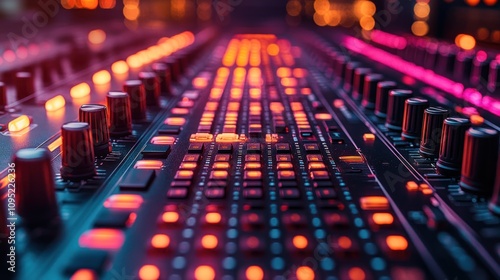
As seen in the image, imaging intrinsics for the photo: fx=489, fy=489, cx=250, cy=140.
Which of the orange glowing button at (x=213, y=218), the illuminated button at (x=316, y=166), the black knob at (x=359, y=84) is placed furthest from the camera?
the black knob at (x=359, y=84)

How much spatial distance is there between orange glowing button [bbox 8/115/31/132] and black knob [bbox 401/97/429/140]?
2.98 ft

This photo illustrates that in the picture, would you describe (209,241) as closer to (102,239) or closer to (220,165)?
(102,239)

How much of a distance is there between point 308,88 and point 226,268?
1244 millimetres

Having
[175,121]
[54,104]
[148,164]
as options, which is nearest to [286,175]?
[148,164]

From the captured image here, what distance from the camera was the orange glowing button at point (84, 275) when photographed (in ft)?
1.89

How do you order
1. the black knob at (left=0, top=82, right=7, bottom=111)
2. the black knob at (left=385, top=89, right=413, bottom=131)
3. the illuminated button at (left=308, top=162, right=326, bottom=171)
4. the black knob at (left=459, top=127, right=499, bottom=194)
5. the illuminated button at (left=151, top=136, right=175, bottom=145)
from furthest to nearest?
the black knob at (left=0, top=82, right=7, bottom=111), the black knob at (left=385, top=89, right=413, bottom=131), the illuminated button at (left=151, top=136, right=175, bottom=145), the illuminated button at (left=308, top=162, right=326, bottom=171), the black knob at (left=459, top=127, right=499, bottom=194)

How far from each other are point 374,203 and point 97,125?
1.87ft

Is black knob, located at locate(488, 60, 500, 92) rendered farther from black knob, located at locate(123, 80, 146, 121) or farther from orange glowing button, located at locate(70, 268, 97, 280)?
orange glowing button, located at locate(70, 268, 97, 280)

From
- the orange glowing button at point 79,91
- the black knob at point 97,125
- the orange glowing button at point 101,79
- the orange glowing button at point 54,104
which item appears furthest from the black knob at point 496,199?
the orange glowing button at point 101,79

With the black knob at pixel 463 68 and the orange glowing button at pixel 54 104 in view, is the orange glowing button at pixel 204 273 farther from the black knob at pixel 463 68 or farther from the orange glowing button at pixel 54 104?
the black knob at pixel 463 68

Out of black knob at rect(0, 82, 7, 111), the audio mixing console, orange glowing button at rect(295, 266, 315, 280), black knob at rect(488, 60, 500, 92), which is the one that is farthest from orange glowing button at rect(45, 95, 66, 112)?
black knob at rect(488, 60, 500, 92)

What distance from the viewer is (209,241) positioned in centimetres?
66

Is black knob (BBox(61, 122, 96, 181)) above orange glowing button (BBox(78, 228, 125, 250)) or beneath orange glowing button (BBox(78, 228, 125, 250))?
above

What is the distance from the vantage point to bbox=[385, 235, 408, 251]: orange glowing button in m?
0.65
